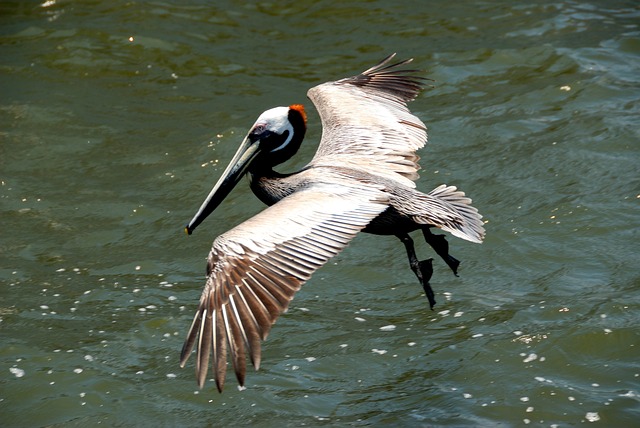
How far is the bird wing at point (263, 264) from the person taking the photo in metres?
4.18

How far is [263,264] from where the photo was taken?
459cm

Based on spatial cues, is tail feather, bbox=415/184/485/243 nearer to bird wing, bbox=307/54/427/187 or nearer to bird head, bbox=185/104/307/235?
bird wing, bbox=307/54/427/187

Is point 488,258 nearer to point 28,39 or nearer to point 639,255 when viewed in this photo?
point 639,255

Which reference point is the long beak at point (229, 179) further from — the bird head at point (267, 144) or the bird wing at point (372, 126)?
the bird wing at point (372, 126)

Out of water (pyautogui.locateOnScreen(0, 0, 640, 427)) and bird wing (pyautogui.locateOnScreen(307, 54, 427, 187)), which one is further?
bird wing (pyautogui.locateOnScreen(307, 54, 427, 187))

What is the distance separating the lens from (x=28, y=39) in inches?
393

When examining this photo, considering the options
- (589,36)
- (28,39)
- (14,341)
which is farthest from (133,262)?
(589,36)

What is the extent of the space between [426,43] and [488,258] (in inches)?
142

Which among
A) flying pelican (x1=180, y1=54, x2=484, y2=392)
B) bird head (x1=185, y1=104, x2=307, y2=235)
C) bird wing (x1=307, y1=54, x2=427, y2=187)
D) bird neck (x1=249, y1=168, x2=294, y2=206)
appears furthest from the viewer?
bird wing (x1=307, y1=54, x2=427, y2=187)

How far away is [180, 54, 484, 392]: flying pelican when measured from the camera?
4301mm

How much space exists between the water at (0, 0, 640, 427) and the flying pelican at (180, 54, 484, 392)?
59cm

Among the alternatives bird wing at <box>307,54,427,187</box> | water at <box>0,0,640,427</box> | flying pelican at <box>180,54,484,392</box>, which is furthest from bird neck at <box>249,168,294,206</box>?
water at <box>0,0,640,427</box>

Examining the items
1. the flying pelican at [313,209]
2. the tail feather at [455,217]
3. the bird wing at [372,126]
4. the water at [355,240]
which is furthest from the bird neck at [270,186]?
the water at [355,240]

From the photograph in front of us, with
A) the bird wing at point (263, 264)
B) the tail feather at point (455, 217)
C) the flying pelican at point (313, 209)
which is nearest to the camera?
the bird wing at point (263, 264)
